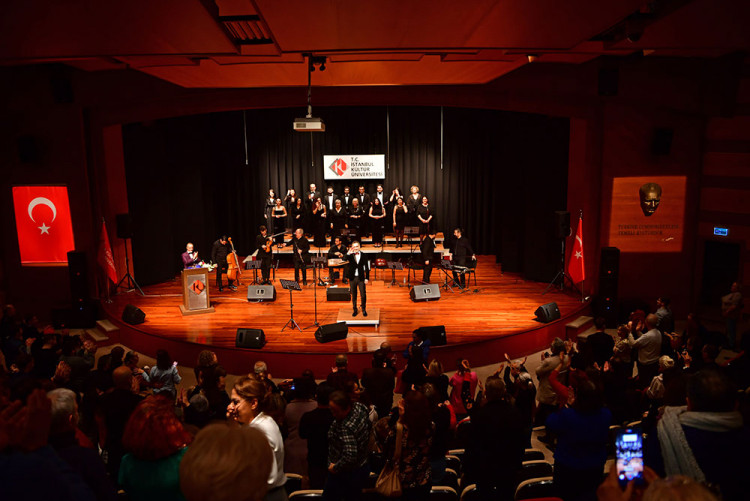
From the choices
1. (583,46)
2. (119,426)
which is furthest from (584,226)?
(119,426)

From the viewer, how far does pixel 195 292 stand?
10.3 meters

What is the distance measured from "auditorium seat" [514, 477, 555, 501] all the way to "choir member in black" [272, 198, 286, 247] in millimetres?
11242

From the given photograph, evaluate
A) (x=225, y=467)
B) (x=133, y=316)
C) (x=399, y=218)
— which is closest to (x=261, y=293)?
(x=133, y=316)

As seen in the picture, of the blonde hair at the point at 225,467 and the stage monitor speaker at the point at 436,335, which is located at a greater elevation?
the blonde hair at the point at 225,467

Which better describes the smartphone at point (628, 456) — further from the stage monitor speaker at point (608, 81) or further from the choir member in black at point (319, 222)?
the choir member in black at point (319, 222)

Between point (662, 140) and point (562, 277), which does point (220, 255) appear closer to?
point (562, 277)

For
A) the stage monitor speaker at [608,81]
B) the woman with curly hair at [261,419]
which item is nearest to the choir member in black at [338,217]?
the stage monitor speaker at [608,81]

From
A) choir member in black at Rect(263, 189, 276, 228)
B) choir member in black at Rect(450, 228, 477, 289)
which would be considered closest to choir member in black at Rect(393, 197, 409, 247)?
choir member in black at Rect(450, 228, 477, 289)

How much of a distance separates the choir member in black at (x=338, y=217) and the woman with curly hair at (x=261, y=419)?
37.4ft

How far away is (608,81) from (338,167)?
7.86m

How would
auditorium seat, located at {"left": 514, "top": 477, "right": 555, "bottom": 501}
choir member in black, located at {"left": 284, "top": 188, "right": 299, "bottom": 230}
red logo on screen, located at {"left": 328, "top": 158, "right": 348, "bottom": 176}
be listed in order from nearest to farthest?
auditorium seat, located at {"left": 514, "top": 477, "right": 555, "bottom": 501} → choir member in black, located at {"left": 284, "top": 188, "right": 299, "bottom": 230} → red logo on screen, located at {"left": 328, "top": 158, "right": 348, "bottom": 176}

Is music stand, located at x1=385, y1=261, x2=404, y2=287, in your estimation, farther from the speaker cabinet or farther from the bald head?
the bald head

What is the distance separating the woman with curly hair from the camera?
312 cm

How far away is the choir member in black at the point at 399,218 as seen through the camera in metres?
14.3
